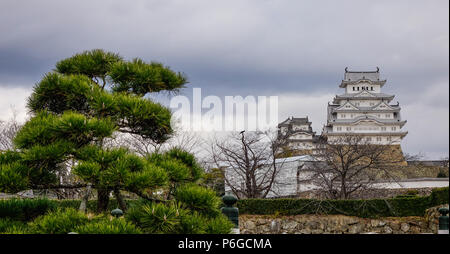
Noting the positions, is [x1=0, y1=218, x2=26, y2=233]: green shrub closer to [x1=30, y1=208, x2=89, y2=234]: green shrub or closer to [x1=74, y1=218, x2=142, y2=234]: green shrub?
[x1=30, y1=208, x2=89, y2=234]: green shrub

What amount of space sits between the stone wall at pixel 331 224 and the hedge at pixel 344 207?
0.13 metres

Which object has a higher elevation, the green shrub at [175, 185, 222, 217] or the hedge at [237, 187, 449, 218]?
the green shrub at [175, 185, 222, 217]

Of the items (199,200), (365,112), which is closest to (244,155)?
(199,200)

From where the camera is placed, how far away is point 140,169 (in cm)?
261

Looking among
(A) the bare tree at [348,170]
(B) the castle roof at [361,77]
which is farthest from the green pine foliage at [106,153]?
(B) the castle roof at [361,77]

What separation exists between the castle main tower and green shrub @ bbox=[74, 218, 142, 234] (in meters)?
23.9

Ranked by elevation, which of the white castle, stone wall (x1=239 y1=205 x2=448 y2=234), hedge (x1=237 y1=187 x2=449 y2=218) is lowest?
stone wall (x1=239 y1=205 x2=448 y2=234)

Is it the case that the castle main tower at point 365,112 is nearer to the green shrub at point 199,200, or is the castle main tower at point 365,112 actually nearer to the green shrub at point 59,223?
the green shrub at point 199,200

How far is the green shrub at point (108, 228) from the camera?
219 cm

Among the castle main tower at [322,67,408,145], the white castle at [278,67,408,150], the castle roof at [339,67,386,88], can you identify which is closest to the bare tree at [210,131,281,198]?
the white castle at [278,67,408,150]

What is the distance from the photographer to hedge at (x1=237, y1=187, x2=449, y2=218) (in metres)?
10.6
